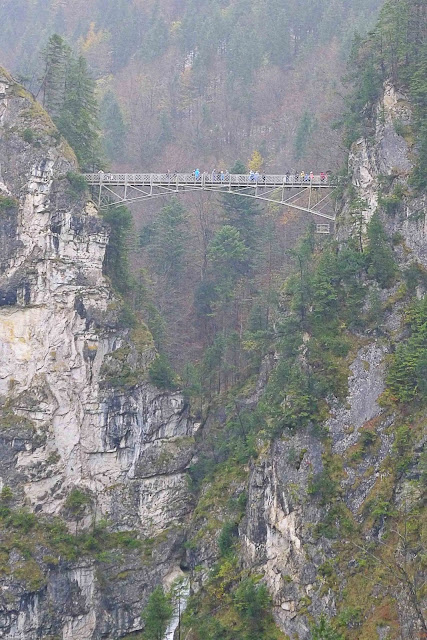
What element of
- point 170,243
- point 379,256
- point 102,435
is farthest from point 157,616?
point 170,243

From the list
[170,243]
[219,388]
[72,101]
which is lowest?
[219,388]

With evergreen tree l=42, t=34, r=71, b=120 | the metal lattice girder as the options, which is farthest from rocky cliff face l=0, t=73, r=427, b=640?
evergreen tree l=42, t=34, r=71, b=120

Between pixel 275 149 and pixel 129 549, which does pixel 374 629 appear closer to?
pixel 129 549

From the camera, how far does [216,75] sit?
241 feet

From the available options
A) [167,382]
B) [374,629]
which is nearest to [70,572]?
[167,382]

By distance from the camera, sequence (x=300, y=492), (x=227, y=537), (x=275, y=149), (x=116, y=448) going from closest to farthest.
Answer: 1. (x=300, y=492)
2. (x=227, y=537)
3. (x=116, y=448)
4. (x=275, y=149)

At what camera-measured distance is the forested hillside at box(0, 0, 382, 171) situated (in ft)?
213

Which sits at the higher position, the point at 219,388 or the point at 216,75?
the point at 216,75

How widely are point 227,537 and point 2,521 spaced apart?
10.5 m

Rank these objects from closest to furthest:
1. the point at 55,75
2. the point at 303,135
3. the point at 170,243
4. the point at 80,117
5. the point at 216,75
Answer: the point at 80,117 < the point at 55,75 < the point at 170,243 < the point at 303,135 < the point at 216,75

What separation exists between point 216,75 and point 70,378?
38.2 metres

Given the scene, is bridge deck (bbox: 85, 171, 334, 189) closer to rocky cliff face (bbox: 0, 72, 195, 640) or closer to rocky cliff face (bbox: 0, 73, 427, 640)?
rocky cliff face (bbox: 0, 72, 195, 640)

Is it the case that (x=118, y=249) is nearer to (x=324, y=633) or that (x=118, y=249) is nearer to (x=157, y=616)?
(x=157, y=616)

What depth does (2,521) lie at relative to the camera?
40.5 metres
